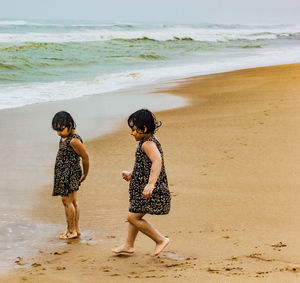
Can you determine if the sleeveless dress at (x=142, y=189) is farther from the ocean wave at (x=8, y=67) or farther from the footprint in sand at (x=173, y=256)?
the ocean wave at (x=8, y=67)

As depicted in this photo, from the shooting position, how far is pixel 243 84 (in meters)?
14.6

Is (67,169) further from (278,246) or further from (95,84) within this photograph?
(95,84)

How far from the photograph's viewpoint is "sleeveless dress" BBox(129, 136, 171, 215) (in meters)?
4.06

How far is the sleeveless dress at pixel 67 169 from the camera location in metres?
4.79

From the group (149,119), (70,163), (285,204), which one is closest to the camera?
(149,119)

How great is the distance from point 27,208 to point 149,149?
2.03m

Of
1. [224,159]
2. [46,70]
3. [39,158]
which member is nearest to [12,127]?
[39,158]

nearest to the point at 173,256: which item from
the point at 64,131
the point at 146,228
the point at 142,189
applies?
the point at 146,228

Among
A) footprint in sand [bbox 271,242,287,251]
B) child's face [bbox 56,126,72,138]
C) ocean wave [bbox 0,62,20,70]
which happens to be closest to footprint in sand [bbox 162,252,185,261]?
footprint in sand [bbox 271,242,287,251]

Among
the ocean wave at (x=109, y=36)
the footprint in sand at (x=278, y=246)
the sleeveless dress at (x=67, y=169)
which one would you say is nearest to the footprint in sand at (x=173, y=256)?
the footprint in sand at (x=278, y=246)

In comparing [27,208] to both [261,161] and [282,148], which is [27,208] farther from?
[282,148]

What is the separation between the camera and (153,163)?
4.00 meters

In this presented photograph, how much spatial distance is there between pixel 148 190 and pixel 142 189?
0.17 metres

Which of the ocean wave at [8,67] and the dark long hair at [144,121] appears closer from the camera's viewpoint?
the dark long hair at [144,121]
